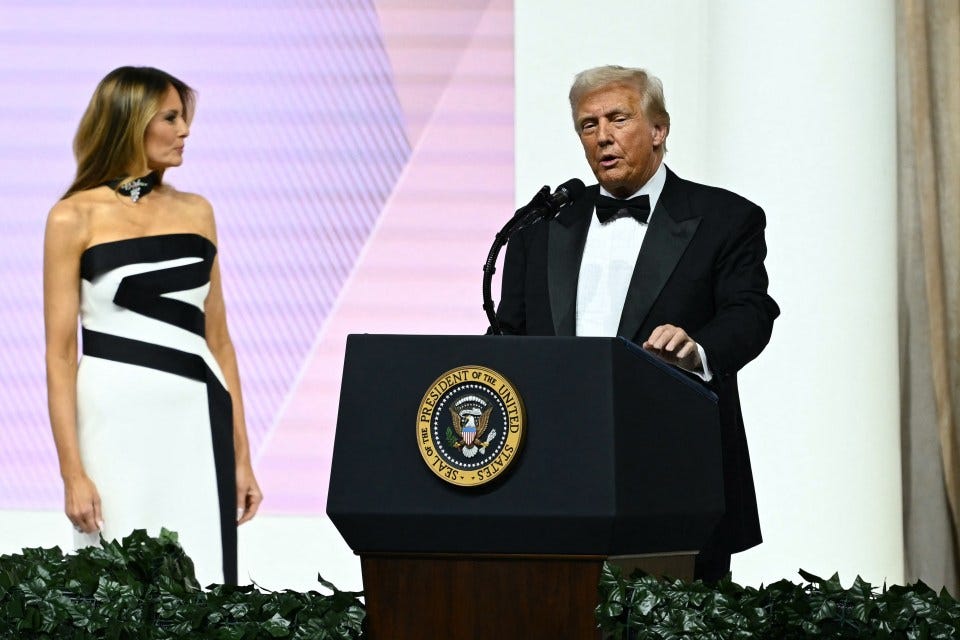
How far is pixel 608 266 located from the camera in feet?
7.93

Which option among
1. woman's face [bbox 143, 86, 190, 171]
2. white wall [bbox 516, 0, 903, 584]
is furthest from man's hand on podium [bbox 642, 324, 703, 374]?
white wall [bbox 516, 0, 903, 584]

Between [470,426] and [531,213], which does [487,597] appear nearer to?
[470,426]

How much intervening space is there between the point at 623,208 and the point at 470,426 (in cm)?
81

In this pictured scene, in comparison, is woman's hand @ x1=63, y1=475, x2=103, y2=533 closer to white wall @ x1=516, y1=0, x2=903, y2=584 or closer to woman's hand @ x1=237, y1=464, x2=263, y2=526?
woman's hand @ x1=237, y1=464, x2=263, y2=526

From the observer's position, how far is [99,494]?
3186 millimetres

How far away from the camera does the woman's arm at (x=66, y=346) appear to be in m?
3.13

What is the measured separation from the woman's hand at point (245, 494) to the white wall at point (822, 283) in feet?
5.22

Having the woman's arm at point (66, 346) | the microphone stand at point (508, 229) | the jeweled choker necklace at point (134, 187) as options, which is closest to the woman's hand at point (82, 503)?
the woman's arm at point (66, 346)

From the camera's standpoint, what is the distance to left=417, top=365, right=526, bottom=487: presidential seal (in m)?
1.74

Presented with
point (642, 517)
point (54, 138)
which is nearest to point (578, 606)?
point (642, 517)

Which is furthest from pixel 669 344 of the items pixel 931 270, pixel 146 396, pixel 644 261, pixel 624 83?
pixel 931 270

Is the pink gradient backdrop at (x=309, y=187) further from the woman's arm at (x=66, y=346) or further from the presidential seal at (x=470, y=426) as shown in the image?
the presidential seal at (x=470, y=426)

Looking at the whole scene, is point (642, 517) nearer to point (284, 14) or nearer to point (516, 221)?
point (516, 221)

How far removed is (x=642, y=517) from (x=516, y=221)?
1.60ft
